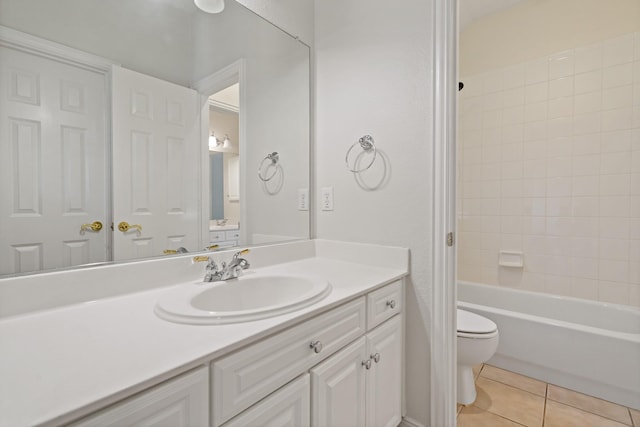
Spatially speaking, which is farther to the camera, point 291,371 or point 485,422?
point 485,422

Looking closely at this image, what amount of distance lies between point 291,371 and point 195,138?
950 millimetres

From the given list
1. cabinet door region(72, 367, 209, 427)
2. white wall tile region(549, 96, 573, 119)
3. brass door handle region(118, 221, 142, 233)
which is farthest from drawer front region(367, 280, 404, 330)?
white wall tile region(549, 96, 573, 119)

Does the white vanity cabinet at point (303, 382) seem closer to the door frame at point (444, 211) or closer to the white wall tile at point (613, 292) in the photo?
the door frame at point (444, 211)

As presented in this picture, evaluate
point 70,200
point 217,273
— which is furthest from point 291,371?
point 70,200

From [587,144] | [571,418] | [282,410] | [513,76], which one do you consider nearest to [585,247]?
[587,144]

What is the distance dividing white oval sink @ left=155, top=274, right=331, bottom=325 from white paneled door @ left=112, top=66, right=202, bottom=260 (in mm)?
232

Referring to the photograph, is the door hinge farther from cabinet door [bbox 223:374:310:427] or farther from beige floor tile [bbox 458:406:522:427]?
beige floor tile [bbox 458:406:522:427]

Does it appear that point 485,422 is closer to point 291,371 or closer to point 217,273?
point 291,371

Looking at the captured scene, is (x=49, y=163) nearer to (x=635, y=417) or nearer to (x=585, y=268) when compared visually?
(x=635, y=417)

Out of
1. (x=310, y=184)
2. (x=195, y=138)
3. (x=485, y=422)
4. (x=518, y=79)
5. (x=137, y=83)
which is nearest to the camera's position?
(x=137, y=83)

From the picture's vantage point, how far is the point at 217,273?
109cm

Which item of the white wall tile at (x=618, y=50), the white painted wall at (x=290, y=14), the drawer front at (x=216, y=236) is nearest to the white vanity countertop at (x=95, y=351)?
the drawer front at (x=216, y=236)

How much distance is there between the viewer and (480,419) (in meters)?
1.44

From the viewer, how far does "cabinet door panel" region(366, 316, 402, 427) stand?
1.04 m
